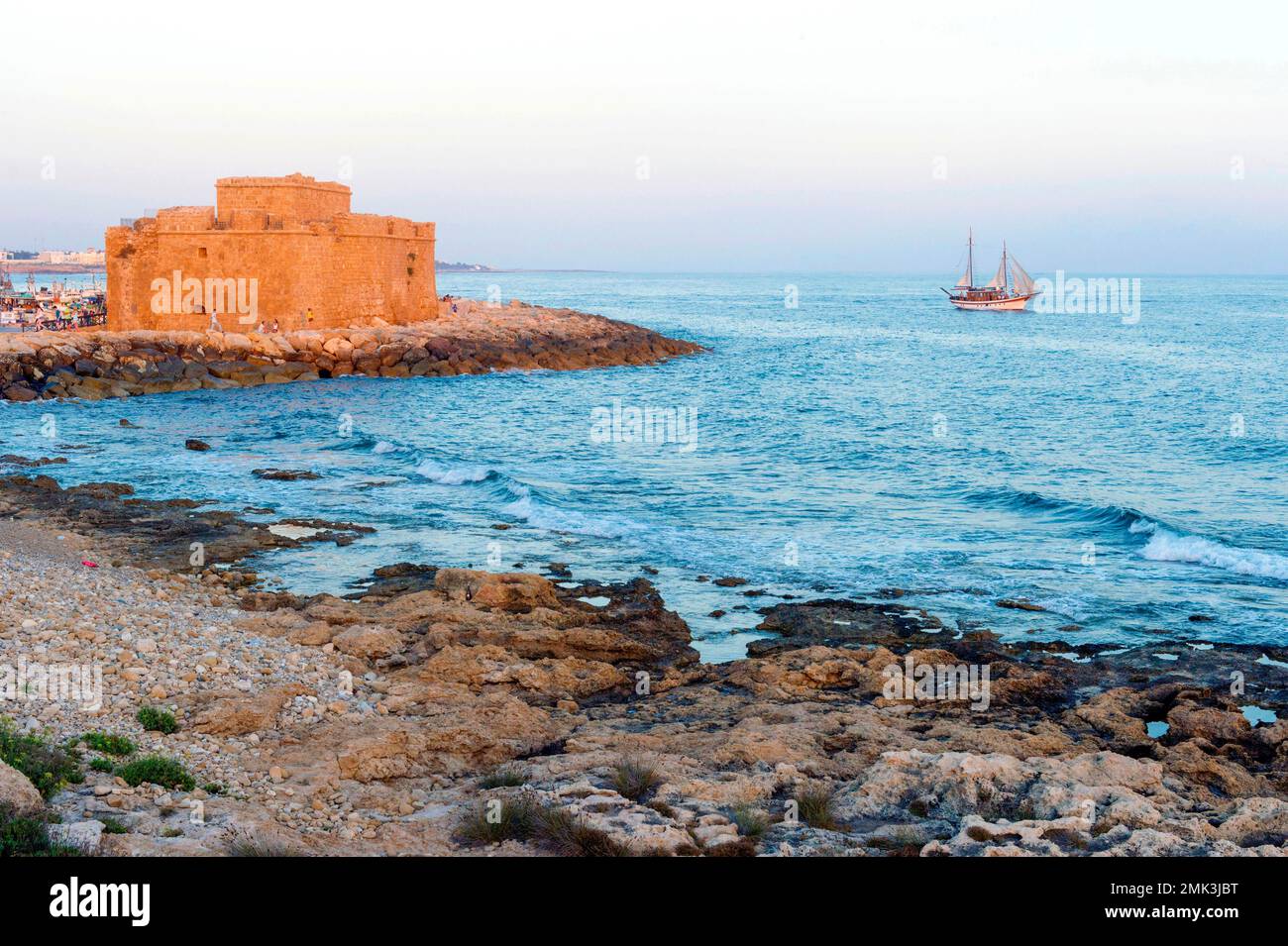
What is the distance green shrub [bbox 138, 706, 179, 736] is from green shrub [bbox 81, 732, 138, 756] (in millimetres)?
462

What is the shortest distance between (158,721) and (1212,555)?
11937 millimetres

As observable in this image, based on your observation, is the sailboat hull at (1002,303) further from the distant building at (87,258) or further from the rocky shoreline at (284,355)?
the distant building at (87,258)

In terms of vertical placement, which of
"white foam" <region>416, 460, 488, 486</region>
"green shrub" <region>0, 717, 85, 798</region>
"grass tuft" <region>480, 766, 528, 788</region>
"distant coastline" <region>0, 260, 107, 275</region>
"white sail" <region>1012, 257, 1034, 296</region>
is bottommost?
"grass tuft" <region>480, 766, 528, 788</region>

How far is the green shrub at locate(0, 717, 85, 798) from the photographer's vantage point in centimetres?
556

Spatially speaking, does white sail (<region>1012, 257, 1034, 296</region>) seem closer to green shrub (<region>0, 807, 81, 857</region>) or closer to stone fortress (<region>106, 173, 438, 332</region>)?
stone fortress (<region>106, 173, 438, 332</region>)

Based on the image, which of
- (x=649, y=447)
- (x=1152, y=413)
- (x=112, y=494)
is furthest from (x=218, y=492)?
(x=1152, y=413)

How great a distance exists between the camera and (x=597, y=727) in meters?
7.88

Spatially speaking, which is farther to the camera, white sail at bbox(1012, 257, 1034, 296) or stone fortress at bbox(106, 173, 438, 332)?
white sail at bbox(1012, 257, 1034, 296)

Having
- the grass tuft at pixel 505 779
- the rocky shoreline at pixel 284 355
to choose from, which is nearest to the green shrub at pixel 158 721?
the grass tuft at pixel 505 779

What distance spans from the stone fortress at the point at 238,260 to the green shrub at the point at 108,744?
30556 mm

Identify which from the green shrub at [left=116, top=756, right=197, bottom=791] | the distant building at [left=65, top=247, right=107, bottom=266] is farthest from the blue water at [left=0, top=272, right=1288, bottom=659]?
the distant building at [left=65, top=247, right=107, bottom=266]

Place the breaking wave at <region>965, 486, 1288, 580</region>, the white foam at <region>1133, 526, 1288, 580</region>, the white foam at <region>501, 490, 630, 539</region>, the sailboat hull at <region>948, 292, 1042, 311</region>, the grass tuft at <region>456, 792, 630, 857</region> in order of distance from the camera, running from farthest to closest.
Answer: the sailboat hull at <region>948, 292, 1042, 311</region> < the white foam at <region>501, 490, 630, 539</region> < the breaking wave at <region>965, 486, 1288, 580</region> < the white foam at <region>1133, 526, 1288, 580</region> < the grass tuft at <region>456, 792, 630, 857</region>

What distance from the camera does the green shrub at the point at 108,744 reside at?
6363mm
